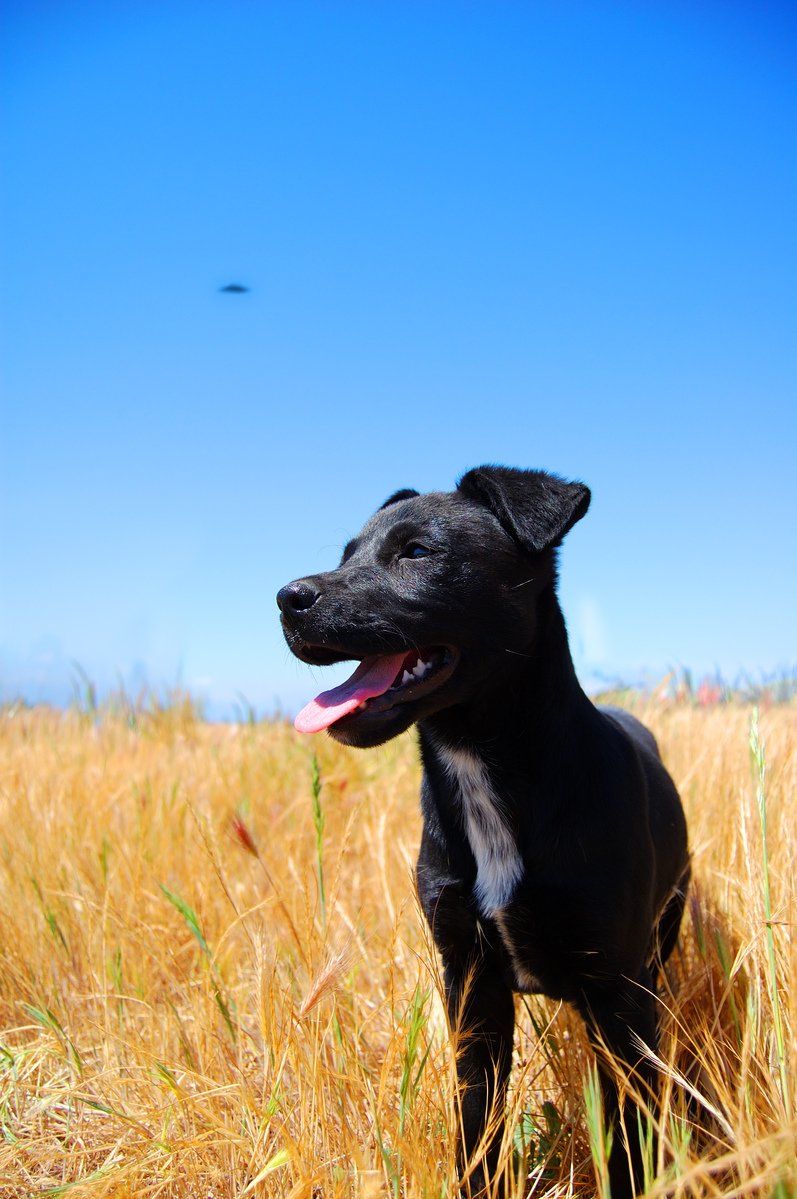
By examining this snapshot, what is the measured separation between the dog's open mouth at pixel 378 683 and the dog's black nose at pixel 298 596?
0.40 feet

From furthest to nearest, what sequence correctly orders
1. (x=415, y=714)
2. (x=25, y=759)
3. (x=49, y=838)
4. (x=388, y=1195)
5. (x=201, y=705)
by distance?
(x=201, y=705) < (x=25, y=759) < (x=49, y=838) < (x=415, y=714) < (x=388, y=1195)

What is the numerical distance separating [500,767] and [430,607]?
451mm

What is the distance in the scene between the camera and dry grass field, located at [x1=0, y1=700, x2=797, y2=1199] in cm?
202

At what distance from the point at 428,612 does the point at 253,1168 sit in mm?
1310

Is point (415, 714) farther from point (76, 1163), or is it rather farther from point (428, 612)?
point (76, 1163)

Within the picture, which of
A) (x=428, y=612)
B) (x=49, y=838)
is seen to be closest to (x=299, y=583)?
(x=428, y=612)

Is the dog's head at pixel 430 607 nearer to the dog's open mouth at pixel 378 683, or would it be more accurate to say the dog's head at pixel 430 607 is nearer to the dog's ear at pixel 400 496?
the dog's open mouth at pixel 378 683

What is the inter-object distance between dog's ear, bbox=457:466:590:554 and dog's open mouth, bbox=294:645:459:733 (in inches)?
14.5

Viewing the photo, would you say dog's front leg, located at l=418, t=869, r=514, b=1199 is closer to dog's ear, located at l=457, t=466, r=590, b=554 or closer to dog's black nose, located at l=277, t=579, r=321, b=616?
dog's black nose, located at l=277, t=579, r=321, b=616

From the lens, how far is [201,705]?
24.9ft

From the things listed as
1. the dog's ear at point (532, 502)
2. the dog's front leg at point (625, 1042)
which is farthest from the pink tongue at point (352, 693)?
the dog's front leg at point (625, 1042)

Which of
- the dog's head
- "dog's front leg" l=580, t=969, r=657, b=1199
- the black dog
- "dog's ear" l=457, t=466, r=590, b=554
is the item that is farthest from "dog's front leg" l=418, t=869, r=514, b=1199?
"dog's ear" l=457, t=466, r=590, b=554

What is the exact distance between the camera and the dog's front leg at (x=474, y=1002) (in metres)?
2.34

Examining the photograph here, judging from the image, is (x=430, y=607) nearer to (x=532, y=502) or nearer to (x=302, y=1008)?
(x=532, y=502)
